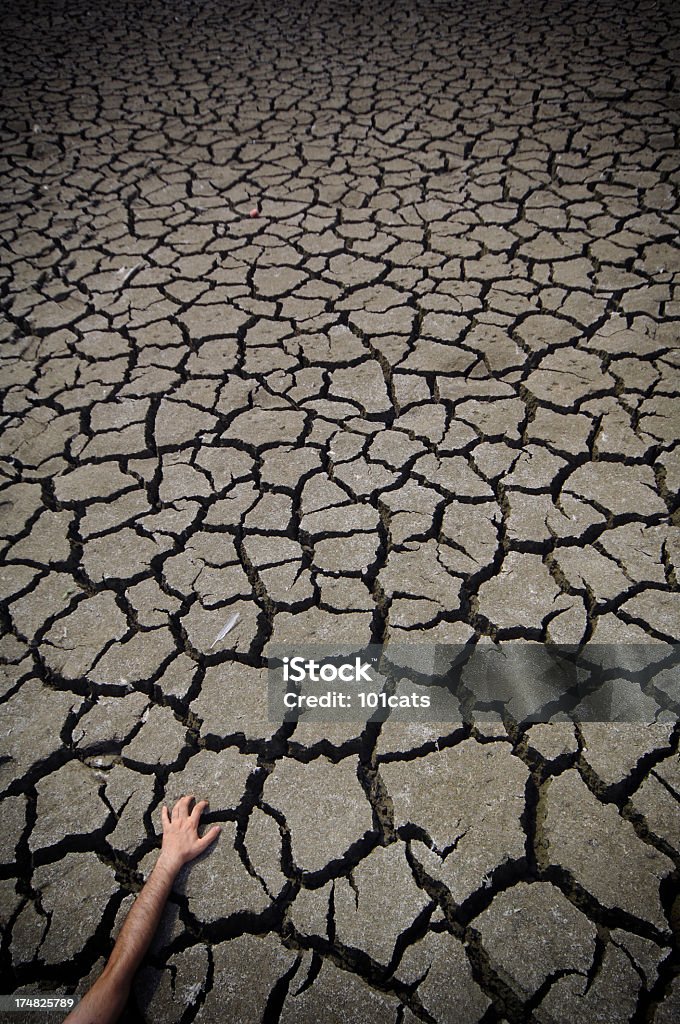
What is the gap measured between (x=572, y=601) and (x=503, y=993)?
105 centimetres

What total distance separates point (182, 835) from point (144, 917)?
7.1 inches

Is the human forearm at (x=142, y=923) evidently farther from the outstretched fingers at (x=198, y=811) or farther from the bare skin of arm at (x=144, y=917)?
the outstretched fingers at (x=198, y=811)

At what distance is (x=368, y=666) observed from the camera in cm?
182

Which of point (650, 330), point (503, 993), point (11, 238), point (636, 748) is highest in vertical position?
point (11, 238)

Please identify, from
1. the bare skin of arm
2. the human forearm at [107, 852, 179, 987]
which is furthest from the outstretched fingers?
the human forearm at [107, 852, 179, 987]

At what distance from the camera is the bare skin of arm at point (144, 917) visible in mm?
1227

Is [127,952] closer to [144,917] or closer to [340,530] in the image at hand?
[144,917]

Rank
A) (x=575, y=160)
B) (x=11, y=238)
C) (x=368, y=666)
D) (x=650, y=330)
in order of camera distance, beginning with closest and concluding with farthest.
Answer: (x=368, y=666) < (x=650, y=330) < (x=11, y=238) < (x=575, y=160)

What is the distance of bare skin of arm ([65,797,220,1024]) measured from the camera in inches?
48.3

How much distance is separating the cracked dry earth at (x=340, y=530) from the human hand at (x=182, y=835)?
1.8 inches

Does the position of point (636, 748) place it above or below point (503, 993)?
above

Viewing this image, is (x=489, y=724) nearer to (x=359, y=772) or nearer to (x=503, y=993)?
(x=359, y=772)

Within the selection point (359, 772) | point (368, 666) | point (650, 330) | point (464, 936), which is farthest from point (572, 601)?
point (650, 330)

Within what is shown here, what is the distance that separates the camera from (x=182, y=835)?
1.47 m
